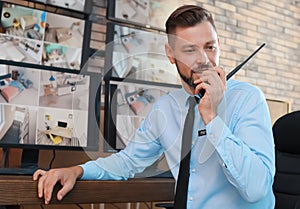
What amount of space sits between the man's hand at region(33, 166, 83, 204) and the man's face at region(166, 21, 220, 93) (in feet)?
1.47

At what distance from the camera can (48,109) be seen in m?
2.44

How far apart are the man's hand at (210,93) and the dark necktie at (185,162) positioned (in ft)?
0.78

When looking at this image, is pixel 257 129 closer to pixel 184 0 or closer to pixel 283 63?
pixel 184 0

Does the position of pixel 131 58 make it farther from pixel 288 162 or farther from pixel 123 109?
pixel 288 162

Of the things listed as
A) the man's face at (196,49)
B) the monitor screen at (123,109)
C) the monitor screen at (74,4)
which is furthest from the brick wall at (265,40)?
the man's face at (196,49)

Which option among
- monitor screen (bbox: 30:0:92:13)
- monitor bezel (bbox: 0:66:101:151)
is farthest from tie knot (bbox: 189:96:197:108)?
monitor screen (bbox: 30:0:92:13)

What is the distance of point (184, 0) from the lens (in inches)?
140

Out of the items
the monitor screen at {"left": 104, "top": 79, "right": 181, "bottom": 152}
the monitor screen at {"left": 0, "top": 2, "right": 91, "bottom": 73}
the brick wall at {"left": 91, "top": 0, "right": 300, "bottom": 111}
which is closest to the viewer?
the monitor screen at {"left": 0, "top": 2, "right": 91, "bottom": 73}

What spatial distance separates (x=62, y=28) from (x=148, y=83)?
0.67 m

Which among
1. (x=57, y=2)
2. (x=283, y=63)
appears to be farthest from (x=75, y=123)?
(x=283, y=63)

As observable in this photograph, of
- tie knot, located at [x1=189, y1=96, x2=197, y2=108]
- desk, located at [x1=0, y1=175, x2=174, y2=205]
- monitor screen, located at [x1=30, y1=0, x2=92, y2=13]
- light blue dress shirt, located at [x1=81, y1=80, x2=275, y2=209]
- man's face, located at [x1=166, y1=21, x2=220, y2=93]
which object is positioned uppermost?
monitor screen, located at [x1=30, y1=0, x2=92, y2=13]

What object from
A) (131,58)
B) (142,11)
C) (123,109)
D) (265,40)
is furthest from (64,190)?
(265,40)

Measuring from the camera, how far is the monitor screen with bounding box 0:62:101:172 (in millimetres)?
2314

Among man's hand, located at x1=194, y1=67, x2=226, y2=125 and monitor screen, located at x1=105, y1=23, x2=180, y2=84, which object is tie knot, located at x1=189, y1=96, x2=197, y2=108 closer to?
man's hand, located at x1=194, y1=67, x2=226, y2=125
